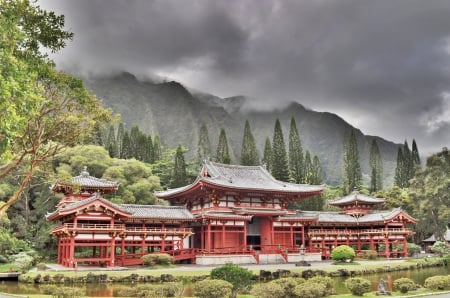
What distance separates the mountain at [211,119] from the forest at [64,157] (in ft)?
197

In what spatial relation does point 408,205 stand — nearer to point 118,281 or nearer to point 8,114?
point 118,281

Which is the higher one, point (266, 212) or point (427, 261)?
point (266, 212)

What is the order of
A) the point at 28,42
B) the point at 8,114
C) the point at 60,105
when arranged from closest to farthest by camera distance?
1. the point at 8,114
2. the point at 28,42
3. the point at 60,105

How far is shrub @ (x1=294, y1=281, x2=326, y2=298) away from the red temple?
19.1 meters

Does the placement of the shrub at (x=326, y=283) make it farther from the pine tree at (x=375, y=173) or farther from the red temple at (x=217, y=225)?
the pine tree at (x=375, y=173)

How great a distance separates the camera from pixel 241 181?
42312mm

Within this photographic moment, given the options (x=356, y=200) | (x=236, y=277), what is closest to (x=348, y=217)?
(x=356, y=200)

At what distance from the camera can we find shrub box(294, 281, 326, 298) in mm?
16953

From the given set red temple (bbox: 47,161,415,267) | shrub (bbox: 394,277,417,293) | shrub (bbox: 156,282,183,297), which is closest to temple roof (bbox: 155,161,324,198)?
red temple (bbox: 47,161,415,267)

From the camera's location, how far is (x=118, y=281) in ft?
90.0

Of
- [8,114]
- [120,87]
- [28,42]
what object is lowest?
[8,114]

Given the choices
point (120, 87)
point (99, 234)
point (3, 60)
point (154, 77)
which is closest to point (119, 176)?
point (99, 234)

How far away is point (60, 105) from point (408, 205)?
50.7 meters

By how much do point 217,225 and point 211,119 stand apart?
127 meters
